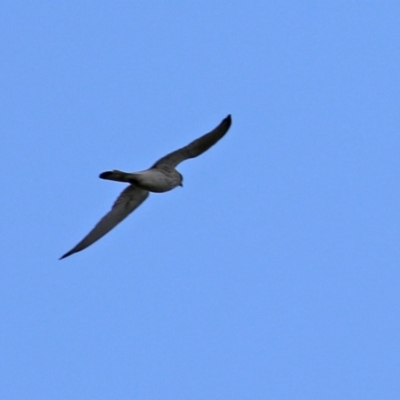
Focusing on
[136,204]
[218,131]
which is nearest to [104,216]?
[136,204]

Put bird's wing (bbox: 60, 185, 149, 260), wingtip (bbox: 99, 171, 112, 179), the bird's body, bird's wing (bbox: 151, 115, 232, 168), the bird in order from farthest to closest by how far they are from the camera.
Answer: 1. bird's wing (bbox: 60, 185, 149, 260)
2. bird's wing (bbox: 151, 115, 232, 168)
3. the bird
4. the bird's body
5. wingtip (bbox: 99, 171, 112, 179)

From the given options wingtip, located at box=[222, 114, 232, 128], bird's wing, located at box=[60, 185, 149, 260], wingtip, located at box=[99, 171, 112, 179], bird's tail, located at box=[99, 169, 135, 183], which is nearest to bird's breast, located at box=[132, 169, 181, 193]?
bird's tail, located at box=[99, 169, 135, 183]

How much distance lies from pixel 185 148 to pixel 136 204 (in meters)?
1.67

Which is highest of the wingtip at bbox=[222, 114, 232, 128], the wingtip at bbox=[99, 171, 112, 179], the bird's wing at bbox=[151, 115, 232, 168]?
the wingtip at bbox=[222, 114, 232, 128]

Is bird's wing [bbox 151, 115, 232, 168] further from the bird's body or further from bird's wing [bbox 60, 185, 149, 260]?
bird's wing [bbox 60, 185, 149, 260]

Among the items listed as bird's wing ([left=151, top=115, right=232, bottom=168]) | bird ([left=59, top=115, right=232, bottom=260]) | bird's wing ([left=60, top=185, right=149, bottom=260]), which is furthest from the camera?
bird's wing ([left=60, top=185, right=149, bottom=260])

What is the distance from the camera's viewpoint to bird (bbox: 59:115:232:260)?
72.2 feet

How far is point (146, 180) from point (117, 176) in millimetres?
653

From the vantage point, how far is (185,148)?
74.0 feet

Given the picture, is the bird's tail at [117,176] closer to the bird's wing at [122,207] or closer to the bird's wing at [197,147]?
the bird's wing at [197,147]

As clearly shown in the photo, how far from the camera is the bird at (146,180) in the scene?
22016 mm

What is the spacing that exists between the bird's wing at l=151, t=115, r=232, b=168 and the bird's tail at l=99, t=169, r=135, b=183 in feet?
3.29

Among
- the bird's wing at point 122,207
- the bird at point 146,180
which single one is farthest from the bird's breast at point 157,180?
the bird's wing at point 122,207

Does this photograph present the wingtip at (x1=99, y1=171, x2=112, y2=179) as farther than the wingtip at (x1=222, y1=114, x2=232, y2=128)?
No
